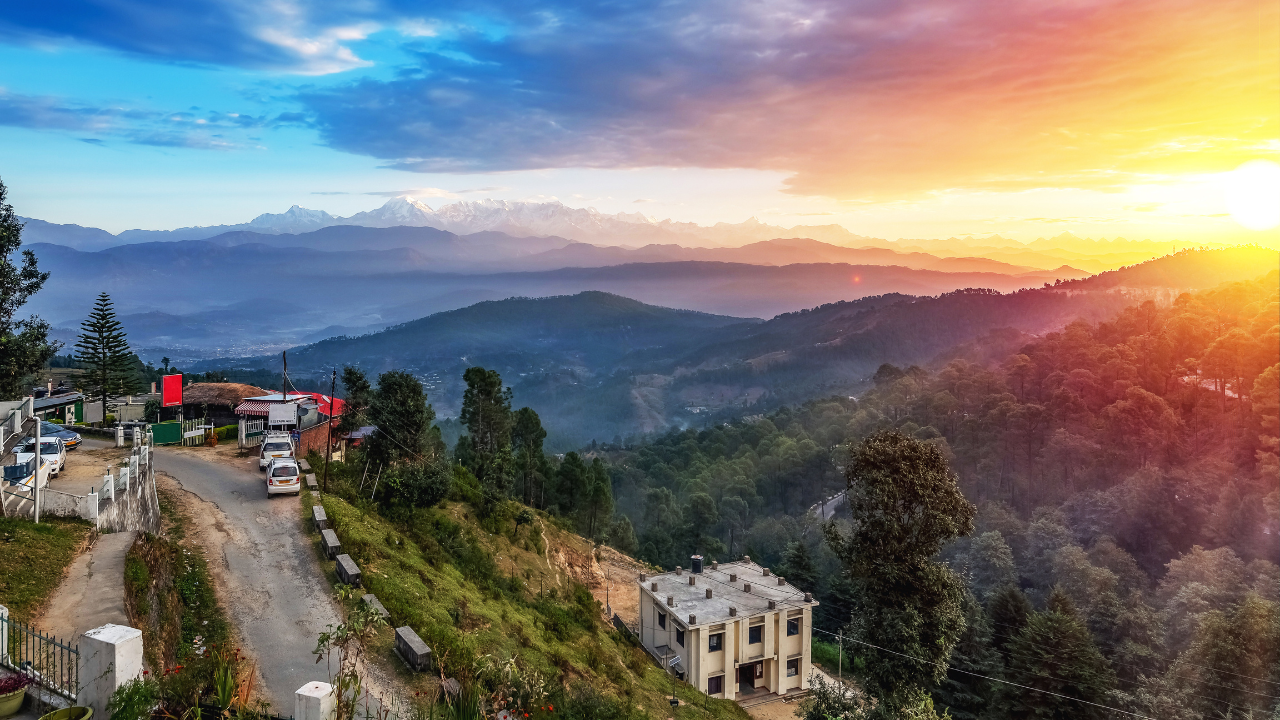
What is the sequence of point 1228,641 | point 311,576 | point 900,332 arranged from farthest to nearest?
point 900,332 → point 1228,641 → point 311,576

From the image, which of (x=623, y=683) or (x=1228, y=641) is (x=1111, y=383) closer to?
(x=1228, y=641)

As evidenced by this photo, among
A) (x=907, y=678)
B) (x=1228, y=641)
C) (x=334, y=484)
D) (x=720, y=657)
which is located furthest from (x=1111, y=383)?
(x=334, y=484)

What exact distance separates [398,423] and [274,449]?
13.4ft

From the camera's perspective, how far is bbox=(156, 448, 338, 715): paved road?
439 inches

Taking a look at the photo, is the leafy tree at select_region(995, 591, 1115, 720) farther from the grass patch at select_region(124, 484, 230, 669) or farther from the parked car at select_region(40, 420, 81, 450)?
the parked car at select_region(40, 420, 81, 450)

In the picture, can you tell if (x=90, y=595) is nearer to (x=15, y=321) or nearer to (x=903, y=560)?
(x=903, y=560)

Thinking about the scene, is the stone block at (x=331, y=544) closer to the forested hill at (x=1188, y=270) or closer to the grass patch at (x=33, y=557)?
the grass patch at (x=33, y=557)

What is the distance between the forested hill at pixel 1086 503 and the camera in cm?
3198

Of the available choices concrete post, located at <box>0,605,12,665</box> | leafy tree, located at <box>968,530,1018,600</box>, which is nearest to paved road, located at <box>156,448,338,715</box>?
concrete post, located at <box>0,605,12,665</box>

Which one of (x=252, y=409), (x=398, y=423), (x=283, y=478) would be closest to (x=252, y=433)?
(x=252, y=409)

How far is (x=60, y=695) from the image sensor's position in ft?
26.9

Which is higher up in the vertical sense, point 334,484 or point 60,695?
point 60,695

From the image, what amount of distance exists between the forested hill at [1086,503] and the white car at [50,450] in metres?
30.6

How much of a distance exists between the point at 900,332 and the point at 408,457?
177656 mm
